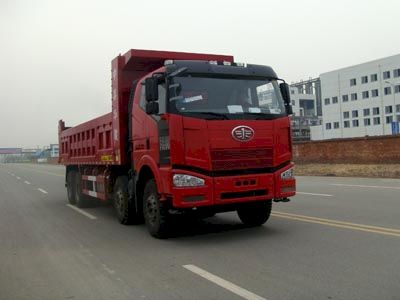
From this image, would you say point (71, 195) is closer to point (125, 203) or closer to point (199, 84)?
point (125, 203)

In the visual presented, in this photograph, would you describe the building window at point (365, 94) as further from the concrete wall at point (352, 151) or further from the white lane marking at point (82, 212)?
the white lane marking at point (82, 212)

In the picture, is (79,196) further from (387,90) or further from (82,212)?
(387,90)

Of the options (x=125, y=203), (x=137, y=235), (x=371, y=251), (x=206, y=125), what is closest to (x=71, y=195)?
(x=125, y=203)

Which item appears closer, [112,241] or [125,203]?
[112,241]

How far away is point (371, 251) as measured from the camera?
689 cm

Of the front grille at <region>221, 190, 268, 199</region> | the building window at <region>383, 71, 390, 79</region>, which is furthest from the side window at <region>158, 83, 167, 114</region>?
the building window at <region>383, 71, 390, 79</region>

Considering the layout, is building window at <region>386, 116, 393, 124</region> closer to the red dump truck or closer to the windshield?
the red dump truck

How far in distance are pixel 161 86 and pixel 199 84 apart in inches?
24.7

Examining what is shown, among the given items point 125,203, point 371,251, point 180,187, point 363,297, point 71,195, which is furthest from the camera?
point 71,195

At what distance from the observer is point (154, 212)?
28.2ft

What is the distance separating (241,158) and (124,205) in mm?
3382

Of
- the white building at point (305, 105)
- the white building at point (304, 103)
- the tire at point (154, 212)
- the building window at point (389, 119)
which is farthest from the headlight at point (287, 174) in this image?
the white building at point (304, 103)

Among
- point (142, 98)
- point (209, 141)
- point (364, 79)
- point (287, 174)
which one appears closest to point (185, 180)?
point (209, 141)

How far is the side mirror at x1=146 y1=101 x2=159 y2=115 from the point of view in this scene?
26.4 ft
